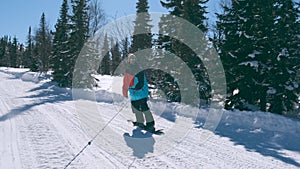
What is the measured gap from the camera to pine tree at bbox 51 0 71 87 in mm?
25055

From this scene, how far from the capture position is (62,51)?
84.6ft

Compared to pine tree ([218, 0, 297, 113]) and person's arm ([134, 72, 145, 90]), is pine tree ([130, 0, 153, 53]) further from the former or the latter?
person's arm ([134, 72, 145, 90])

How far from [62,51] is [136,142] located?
2156 cm

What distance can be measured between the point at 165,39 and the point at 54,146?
1570 centimetres

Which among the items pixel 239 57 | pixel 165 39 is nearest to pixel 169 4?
pixel 165 39

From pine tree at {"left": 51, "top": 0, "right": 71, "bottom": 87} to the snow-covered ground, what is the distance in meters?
15.4

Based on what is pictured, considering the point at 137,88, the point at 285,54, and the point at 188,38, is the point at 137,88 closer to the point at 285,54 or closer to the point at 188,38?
the point at 285,54

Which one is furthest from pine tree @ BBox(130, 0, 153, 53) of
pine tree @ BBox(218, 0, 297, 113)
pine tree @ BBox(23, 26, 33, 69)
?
pine tree @ BBox(23, 26, 33, 69)

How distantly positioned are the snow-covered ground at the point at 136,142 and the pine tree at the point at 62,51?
1540cm

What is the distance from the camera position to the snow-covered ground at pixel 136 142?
4.96m

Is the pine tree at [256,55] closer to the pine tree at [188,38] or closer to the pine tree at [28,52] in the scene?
the pine tree at [188,38]

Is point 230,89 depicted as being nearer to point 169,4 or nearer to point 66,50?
point 169,4

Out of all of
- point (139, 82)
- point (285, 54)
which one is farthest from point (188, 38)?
point (139, 82)

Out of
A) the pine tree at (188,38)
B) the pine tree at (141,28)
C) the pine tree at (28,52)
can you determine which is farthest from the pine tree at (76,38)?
the pine tree at (28,52)
